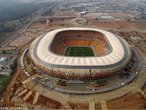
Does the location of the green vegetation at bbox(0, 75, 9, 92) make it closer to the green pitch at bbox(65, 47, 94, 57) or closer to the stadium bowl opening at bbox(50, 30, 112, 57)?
the stadium bowl opening at bbox(50, 30, 112, 57)

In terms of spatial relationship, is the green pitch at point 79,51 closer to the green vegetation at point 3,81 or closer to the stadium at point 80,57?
the stadium at point 80,57

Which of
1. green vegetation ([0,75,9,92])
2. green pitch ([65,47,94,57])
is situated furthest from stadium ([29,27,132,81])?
green vegetation ([0,75,9,92])

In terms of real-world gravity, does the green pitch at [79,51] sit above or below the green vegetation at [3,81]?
below

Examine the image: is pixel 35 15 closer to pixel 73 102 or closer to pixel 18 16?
pixel 18 16

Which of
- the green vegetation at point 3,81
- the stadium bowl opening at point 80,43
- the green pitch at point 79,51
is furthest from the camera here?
the stadium bowl opening at point 80,43

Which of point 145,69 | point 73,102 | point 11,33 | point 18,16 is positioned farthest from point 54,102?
point 18,16

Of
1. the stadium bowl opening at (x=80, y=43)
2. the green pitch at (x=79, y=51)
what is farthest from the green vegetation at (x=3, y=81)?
the green pitch at (x=79, y=51)

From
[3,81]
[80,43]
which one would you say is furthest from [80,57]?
[80,43]

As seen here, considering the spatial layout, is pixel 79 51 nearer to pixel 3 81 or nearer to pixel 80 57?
pixel 80 57

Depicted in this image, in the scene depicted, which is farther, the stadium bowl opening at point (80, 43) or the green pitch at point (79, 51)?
the stadium bowl opening at point (80, 43)
